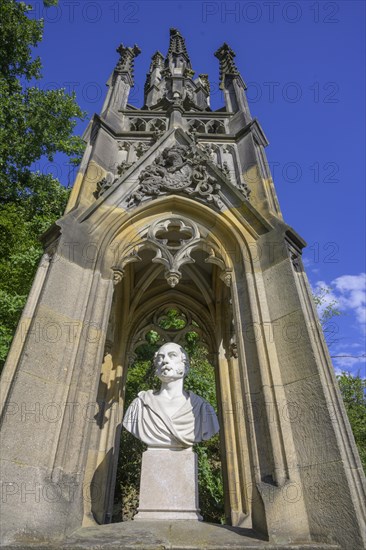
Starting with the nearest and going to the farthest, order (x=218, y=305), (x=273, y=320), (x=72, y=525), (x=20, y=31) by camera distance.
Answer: (x=72, y=525) < (x=273, y=320) < (x=218, y=305) < (x=20, y=31)

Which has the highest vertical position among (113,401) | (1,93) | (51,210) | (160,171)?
(1,93)

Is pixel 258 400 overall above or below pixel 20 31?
below

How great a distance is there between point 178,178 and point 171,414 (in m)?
3.76

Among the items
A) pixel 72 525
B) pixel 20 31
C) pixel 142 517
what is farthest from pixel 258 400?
pixel 20 31

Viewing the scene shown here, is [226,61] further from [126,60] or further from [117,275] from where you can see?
[117,275]

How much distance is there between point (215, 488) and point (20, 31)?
14.7 metres

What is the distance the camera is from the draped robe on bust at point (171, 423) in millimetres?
4262

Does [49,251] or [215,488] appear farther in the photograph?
[215,488]

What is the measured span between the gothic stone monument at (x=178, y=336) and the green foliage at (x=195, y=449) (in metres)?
3.51

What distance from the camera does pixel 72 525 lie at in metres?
3.36

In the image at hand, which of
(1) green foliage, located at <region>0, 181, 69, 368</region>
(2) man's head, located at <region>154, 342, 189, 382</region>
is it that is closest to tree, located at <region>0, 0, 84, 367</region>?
(1) green foliage, located at <region>0, 181, 69, 368</region>

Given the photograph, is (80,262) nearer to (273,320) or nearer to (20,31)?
(273,320)

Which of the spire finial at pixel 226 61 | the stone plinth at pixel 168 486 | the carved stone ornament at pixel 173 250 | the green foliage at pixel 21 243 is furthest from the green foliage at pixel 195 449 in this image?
the spire finial at pixel 226 61

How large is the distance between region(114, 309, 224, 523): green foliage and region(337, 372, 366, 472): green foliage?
6.74m
